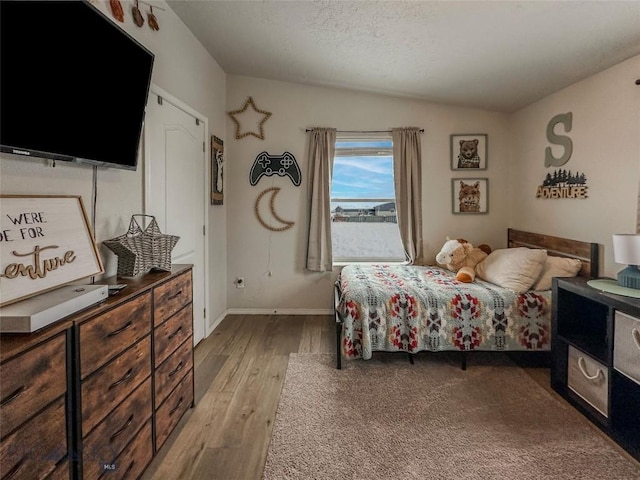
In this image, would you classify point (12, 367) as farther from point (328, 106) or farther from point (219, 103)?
point (328, 106)

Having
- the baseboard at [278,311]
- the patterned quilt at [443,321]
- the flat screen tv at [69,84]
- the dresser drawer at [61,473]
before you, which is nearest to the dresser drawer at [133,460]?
the dresser drawer at [61,473]

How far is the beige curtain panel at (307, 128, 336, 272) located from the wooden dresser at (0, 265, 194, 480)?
2155 mm

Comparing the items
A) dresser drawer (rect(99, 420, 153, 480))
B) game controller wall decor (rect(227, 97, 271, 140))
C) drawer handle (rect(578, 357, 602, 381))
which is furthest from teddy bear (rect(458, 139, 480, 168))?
dresser drawer (rect(99, 420, 153, 480))

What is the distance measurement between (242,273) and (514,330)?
289cm

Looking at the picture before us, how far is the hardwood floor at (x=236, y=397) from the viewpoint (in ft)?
5.75

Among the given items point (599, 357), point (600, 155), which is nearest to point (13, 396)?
point (599, 357)

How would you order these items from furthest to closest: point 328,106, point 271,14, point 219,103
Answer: point 328,106, point 219,103, point 271,14

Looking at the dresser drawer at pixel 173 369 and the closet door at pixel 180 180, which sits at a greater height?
the closet door at pixel 180 180

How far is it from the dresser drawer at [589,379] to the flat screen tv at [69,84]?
2953mm

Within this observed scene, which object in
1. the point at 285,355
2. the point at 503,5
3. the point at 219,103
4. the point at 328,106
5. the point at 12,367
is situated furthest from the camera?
the point at 328,106

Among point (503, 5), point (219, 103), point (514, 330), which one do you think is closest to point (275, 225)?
point (219, 103)

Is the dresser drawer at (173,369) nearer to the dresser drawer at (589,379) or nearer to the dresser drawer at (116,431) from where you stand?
the dresser drawer at (116,431)

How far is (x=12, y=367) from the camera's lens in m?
0.93

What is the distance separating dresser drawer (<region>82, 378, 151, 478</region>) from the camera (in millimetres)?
1254
